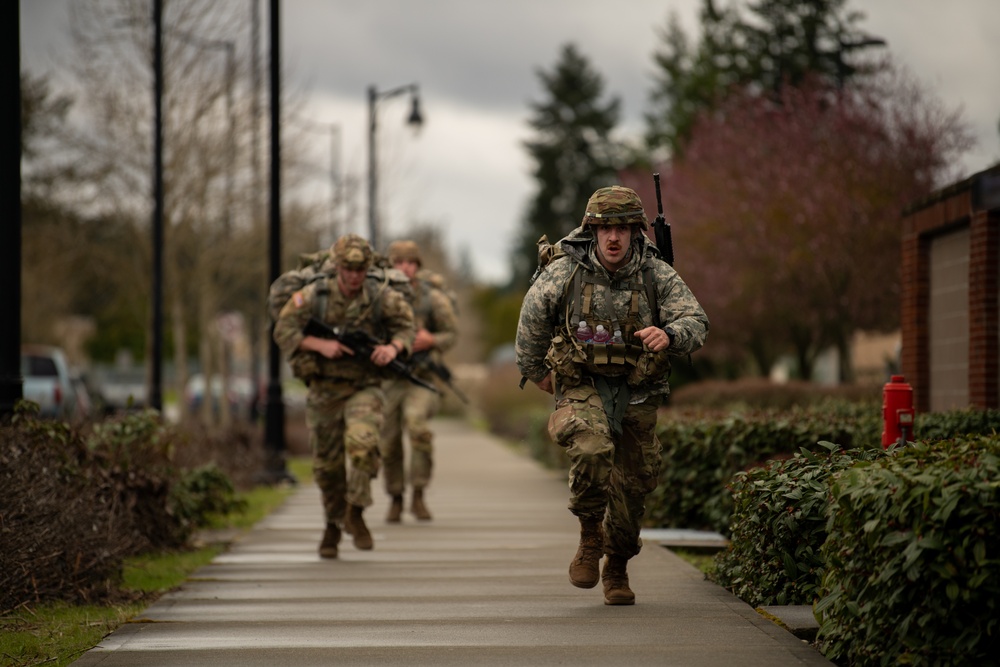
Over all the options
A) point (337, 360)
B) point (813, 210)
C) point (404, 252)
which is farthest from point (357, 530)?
point (813, 210)

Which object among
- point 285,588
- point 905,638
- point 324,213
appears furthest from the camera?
point 324,213

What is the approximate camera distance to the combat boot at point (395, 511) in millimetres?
11891

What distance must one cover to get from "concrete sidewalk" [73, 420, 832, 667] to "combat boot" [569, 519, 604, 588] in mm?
130

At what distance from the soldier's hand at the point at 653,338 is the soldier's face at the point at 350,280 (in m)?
3.17

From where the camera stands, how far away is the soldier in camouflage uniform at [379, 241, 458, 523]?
11906 mm

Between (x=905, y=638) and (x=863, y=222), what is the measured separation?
62.4ft

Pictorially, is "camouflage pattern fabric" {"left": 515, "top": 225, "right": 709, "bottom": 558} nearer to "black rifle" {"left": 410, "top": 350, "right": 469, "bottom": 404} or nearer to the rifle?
the rifle

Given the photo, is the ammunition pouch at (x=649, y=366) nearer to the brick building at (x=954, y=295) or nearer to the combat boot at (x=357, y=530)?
the combat boot at (x=357, y=530)

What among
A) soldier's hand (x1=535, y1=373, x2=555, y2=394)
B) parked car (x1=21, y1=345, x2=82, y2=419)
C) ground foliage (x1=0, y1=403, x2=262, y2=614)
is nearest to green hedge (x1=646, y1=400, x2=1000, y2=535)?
soldier's hand (x1=535, y1=373, x2=555, y2=394)

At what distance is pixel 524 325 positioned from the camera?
7.16 meters

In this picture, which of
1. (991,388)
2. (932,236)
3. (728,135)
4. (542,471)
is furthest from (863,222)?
(991,388)

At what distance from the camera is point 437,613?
696 centimetres

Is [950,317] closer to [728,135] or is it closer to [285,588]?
→ [285,588]

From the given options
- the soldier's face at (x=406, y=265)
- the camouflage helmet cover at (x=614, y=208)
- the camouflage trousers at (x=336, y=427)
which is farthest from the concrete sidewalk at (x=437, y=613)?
the soldier's face at (x=406, y=265)
